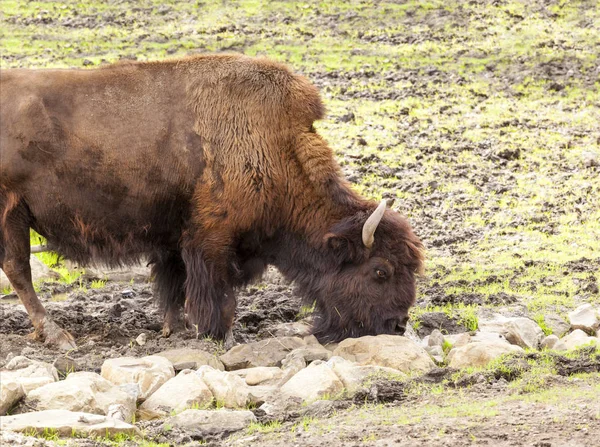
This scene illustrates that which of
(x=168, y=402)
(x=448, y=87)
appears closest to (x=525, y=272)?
(x=168, y=402)

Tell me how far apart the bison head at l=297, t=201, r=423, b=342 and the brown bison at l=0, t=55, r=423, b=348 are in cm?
1

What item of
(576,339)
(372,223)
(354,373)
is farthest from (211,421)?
(576,339)

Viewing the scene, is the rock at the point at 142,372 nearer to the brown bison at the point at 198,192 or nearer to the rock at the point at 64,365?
the rock at the point at 64,365

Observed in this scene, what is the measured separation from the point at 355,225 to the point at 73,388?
10.8ft

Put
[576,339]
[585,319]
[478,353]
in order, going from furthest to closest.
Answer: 1. [585,319]
2. [576,339]
3. [478,353]

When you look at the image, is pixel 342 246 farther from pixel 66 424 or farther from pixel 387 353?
pixel 66 424

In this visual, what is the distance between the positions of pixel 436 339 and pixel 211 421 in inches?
121

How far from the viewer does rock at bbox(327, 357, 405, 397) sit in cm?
714

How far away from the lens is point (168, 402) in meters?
6.82

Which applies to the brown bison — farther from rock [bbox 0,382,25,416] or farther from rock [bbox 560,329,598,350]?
rock [bbox 0,382,25,416]

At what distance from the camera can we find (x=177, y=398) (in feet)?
22.5

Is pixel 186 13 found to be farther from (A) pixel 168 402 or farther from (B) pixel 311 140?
(A) pixel 168 402

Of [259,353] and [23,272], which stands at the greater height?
[23,272]

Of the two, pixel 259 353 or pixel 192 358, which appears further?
pixel 259 353
